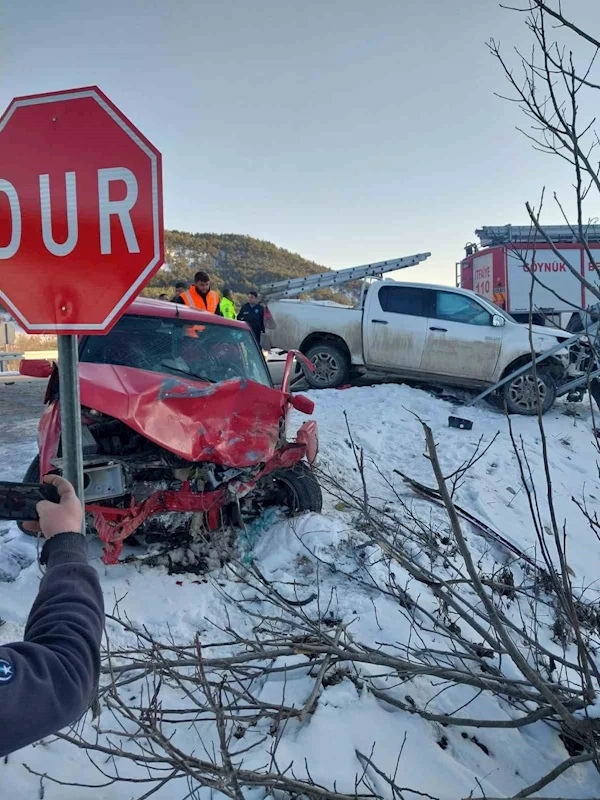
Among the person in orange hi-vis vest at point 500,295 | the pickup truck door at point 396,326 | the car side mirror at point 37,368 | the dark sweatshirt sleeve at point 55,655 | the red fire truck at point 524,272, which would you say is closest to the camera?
the dark sweatshirt sleeve at point 55,655

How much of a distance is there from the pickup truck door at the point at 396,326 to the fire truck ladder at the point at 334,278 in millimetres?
972

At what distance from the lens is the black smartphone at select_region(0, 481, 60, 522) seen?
53.2 inches

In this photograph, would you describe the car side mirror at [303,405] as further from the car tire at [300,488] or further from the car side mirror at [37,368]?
the car side mirror at [37,368]

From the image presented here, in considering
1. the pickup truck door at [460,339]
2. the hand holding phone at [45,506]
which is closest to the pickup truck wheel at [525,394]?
the pickup truck door at [460,339]

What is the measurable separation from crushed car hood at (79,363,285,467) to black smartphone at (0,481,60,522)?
73.9 inches

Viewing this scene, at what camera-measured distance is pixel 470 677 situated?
2.23 meters

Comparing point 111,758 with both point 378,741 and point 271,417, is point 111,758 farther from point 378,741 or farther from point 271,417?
point 271,417

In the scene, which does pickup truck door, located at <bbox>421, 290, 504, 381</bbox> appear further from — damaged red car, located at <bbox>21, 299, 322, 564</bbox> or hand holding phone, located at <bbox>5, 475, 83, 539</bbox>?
hand holding phone, located at <bbox>5, 475, 83, 539</bbox>

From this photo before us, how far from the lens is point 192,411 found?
354 cm

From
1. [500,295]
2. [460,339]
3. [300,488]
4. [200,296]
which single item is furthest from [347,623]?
[500,295]

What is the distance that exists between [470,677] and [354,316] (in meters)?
8.09

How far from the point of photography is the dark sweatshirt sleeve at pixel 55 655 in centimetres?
101

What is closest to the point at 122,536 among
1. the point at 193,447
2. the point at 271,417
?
the point at 193,447

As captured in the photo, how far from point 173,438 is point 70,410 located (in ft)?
5.32
